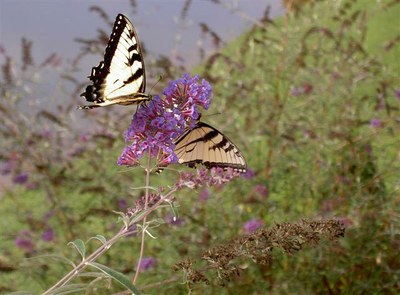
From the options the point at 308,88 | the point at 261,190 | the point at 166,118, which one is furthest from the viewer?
the point at 308,88

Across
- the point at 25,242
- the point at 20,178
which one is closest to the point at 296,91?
the point at 20,178

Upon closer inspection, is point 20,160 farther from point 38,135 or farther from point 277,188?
point 277,188

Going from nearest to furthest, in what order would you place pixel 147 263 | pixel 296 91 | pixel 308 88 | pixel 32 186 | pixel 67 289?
pixel 67 289 < pixel 147 263 < pixel 32 186 < pixel 308 88 < pixel 296 91

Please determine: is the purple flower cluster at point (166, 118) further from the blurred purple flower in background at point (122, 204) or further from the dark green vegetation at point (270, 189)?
the blurred purple flower in background at point (122, 204)

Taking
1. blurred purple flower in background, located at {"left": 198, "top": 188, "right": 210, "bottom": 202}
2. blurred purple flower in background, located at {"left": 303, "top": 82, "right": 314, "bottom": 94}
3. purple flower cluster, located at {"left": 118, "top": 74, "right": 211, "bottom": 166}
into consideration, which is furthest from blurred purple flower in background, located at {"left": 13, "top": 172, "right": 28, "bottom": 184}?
purple flower cluster, located at {"left": 118, "top": 74, "right": 211, "bottom": 166}

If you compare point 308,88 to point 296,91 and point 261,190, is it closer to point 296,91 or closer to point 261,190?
point 296,91

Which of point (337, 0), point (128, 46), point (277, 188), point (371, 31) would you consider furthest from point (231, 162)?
point (371, 31)
